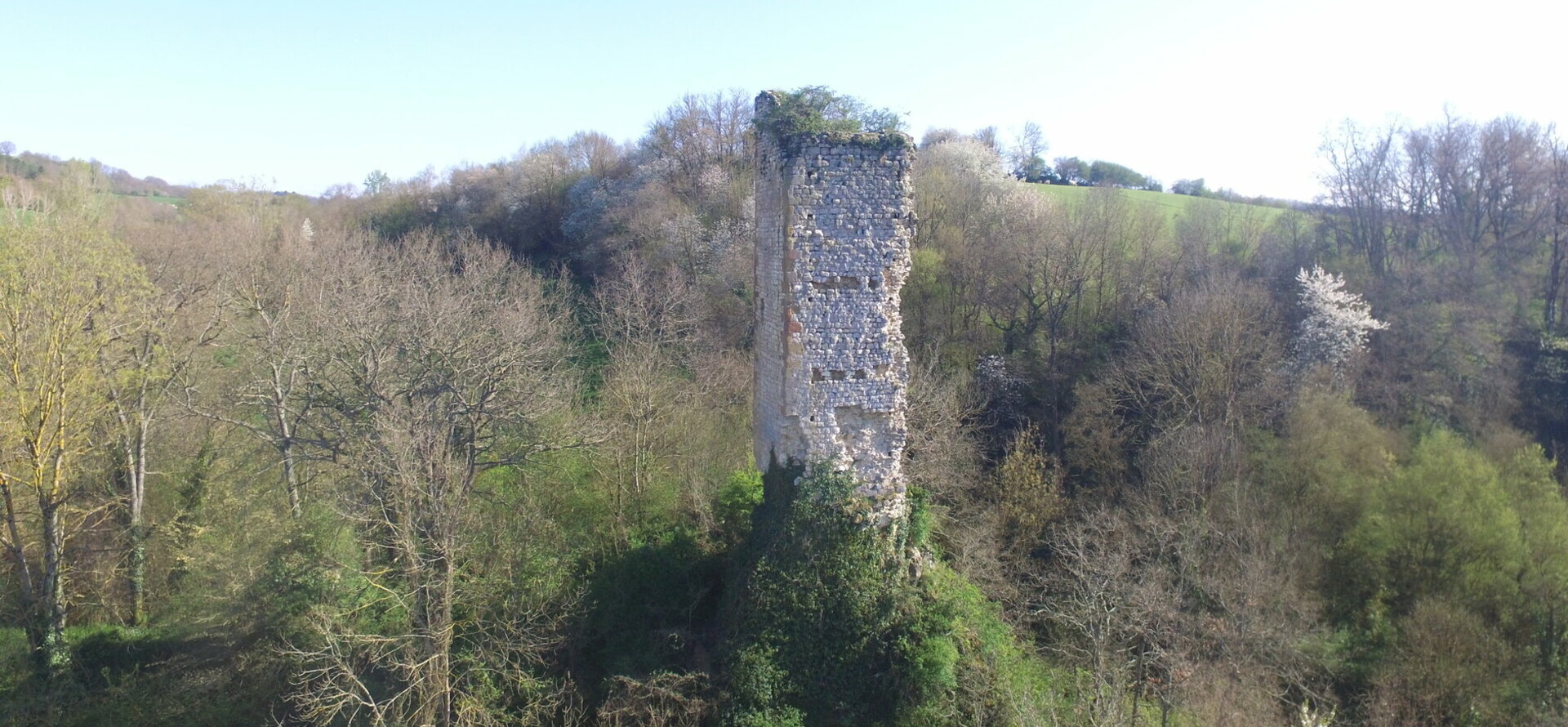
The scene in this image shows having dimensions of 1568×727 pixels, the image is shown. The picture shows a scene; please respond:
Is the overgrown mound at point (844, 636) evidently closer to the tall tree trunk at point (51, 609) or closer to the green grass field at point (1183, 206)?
the tall tree trunk at point (51, 609)

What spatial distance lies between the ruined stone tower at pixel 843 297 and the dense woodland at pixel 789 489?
62 cm

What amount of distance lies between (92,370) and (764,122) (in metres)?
10.7

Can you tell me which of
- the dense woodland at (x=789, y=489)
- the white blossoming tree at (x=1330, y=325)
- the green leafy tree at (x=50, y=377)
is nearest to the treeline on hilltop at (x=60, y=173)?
the dense woodland at (x=789, y=489)

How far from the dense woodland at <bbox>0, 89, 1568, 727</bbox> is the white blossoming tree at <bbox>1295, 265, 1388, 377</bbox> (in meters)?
0.12

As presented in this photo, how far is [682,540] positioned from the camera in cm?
1155

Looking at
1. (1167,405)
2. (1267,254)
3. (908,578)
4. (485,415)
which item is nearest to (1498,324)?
(1267,254)

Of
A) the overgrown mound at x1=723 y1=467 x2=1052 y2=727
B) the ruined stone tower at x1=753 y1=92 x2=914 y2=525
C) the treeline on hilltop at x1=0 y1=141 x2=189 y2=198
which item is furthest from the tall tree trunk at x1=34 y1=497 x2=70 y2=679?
the treeline on hilltop at x1=0 y1=141 x2=189 y2=198

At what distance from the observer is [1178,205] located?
30516mm

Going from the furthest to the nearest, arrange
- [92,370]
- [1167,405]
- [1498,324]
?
[1498,324]
[1167,405]
[92,370]

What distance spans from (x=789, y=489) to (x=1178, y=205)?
1045 inches

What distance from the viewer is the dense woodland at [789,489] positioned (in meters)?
9.65

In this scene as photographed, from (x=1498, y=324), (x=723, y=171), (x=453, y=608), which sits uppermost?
(x=723, y=171)

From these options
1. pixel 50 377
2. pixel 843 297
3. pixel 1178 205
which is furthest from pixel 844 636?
pixel 1178 205

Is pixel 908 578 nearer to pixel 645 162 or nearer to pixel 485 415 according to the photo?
pixel 485 415
